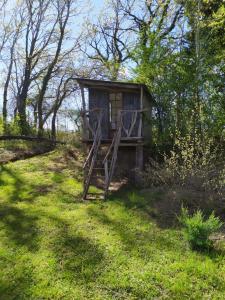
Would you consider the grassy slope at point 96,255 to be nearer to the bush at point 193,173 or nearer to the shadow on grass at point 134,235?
the shadow on grass at point 134,235

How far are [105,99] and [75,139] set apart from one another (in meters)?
3.79

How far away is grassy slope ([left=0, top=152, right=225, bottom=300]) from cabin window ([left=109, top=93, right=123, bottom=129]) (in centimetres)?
500

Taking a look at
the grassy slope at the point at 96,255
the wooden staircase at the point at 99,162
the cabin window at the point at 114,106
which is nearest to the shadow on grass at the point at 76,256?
the grassy slope at the point at 96,255

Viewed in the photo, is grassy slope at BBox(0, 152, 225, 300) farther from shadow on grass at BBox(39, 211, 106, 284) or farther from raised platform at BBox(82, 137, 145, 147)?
raised platform at BBox(82, 137, 145, 147)

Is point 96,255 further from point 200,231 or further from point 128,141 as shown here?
point 128,141

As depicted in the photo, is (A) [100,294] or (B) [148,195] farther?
(B) [148,195]

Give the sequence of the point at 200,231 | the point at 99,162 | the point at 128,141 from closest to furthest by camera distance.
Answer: the point at 200,231, the point at 128,141, the point at 99,162

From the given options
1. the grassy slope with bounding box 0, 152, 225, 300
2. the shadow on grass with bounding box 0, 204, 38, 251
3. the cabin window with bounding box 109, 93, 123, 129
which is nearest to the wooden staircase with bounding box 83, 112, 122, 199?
the grassy slope with bounding box 0, 152, 225, 300

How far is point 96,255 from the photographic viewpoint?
5344 millimetres

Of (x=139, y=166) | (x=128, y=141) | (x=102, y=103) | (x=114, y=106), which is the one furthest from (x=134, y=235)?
(x=114, y=106)

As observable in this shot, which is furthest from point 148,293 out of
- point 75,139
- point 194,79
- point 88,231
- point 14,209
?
point 75,139

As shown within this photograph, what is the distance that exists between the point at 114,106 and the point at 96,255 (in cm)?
831

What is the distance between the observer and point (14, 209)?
25.1 ft

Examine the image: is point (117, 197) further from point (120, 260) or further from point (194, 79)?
point (194, 79)
